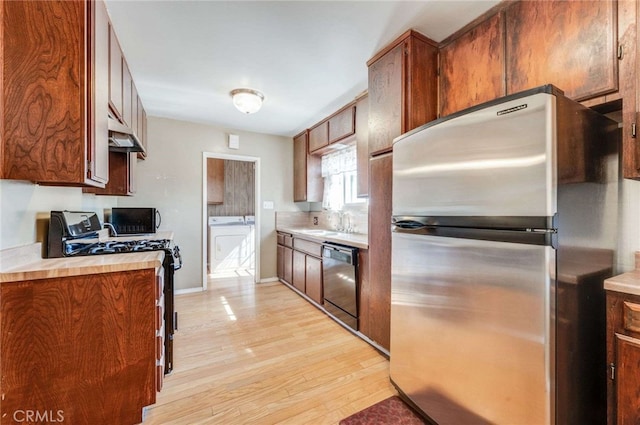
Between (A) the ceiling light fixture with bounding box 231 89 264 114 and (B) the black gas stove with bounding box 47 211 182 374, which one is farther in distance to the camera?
(A) the ceiling light fixture with bounding box 231 89 264 114

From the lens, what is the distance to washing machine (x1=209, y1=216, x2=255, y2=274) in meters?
4.89

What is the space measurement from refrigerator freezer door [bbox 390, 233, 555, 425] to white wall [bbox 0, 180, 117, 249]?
211 centimetres

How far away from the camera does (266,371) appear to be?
1.90 m

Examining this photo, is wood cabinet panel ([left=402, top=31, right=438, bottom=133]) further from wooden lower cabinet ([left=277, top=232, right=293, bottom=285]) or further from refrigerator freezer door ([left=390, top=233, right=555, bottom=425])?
wooden lower cabinet ([left=277, top=232, right=293, bottom=285])

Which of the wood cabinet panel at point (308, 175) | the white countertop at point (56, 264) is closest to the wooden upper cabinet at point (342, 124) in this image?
the wood cabinet panel at point (308, 175)

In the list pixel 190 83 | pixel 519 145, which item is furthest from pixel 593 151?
pixel 190 83

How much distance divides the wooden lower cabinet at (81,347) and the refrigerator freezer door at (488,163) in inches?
63.5

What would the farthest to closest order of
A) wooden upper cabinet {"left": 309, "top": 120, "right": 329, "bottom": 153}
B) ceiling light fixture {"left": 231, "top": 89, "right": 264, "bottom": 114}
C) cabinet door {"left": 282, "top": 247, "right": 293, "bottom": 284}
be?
cabinet door {"left": 282, "top": 247, "right": 293, "bottom": 284}, wooden upper cabinet {"left": 309, "top": 120, "right": 329, "bottom": 153}, ceiling light fixture {"left": 231, "top": 89, "right": 264, "bottom": 114}

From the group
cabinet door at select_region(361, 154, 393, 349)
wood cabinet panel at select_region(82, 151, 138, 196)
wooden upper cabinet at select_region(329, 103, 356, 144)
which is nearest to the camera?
cabinet door at select_region(361, 154, 393, 349)

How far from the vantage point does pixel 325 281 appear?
9.62ft

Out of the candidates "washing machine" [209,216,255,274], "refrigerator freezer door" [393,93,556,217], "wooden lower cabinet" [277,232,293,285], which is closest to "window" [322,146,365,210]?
"wooden lower cabinet" [277,232,293,285]

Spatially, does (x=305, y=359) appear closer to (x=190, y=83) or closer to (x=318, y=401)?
(x=318, y=401)

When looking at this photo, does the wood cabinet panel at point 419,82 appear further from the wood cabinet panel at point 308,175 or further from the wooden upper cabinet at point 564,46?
the wood cabinet panel at point 308,175

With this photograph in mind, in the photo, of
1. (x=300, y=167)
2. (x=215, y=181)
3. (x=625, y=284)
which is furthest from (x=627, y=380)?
(x=215, y=181)
